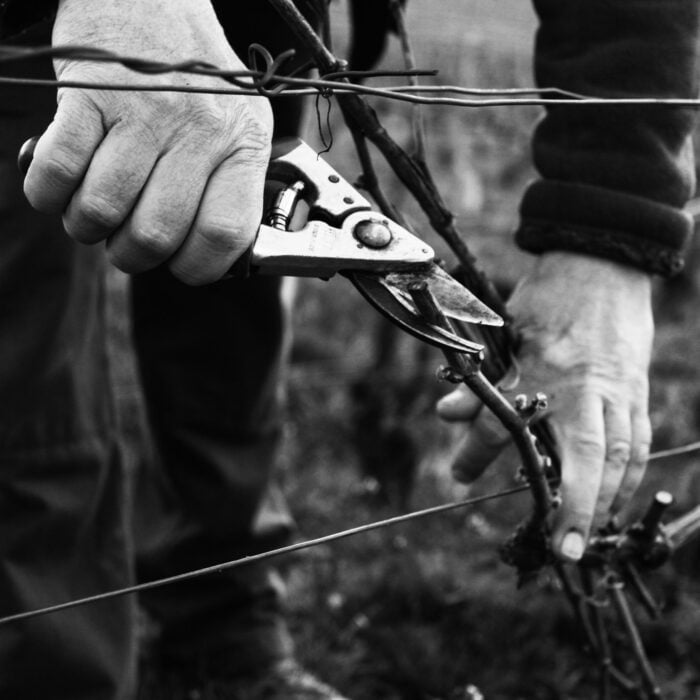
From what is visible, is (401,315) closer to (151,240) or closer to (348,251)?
(348,251)

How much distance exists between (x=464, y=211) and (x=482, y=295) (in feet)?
11.5

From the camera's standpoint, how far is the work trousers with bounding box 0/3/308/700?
4.67 ft

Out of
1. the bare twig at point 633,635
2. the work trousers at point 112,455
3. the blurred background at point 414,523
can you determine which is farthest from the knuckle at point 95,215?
the bare twig at point 633,635

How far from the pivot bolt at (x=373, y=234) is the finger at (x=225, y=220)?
0.38 ft

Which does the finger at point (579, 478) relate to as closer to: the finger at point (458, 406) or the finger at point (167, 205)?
the finger at point (458, 406)

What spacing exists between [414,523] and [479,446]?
117cm

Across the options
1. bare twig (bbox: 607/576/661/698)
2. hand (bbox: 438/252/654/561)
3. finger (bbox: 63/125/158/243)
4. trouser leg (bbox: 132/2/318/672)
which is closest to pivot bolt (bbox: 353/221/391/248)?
finger (bbox: 63/125/158/243)

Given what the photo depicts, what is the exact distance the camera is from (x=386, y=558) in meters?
2.40

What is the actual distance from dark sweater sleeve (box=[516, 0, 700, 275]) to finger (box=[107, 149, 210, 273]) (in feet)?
2.00

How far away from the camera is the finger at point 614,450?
4.38 feet

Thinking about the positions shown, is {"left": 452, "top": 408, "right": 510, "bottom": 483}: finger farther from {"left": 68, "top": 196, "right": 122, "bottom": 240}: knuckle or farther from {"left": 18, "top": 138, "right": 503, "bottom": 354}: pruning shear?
{"left": 68, "top": 196, "right": 122, "bottom": 240}: knuckle

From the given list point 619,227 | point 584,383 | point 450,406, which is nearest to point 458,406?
point 450,406

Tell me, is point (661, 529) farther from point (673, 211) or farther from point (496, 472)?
point (496, 472)

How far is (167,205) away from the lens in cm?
97
